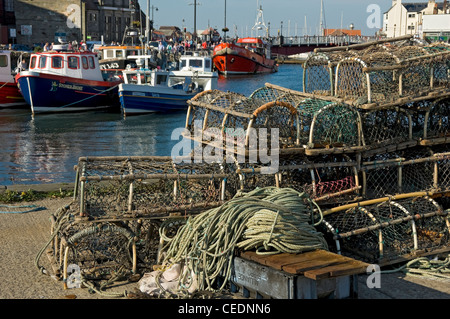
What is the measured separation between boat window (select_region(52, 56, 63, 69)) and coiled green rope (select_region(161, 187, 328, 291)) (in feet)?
59.1

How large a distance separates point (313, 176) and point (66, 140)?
12925mm

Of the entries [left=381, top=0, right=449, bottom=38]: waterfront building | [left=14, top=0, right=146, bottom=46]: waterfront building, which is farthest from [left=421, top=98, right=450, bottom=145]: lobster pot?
[left=381, top=0, right=449, bottom=38]: waterfront building

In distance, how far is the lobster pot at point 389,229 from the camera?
5793 millimetres

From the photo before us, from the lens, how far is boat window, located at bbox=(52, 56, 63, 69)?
2203 cm

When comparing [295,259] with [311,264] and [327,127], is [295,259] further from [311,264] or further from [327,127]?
[327,127]

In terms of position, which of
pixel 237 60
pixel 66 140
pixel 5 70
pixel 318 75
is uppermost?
pixel 237 60

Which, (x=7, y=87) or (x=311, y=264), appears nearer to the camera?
(x=311, y=264)

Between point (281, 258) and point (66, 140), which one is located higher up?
point (281, 258)

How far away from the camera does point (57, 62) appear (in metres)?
22.1

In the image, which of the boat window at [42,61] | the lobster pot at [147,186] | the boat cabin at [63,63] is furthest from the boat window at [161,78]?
the lobster pot at [147,186]

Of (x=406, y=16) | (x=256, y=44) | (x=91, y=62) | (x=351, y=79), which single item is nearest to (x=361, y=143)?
(x=351, y=79)

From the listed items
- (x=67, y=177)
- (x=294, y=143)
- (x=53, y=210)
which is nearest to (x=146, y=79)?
(x=67, y=177)

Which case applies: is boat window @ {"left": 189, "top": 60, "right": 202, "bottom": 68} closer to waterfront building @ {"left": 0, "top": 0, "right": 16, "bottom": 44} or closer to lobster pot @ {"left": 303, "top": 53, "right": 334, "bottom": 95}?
lobster pot @ {"left": 303, "top": 53, "right": 334, "bottom": 95}

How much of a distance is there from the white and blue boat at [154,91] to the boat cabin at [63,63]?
1.48 metres
